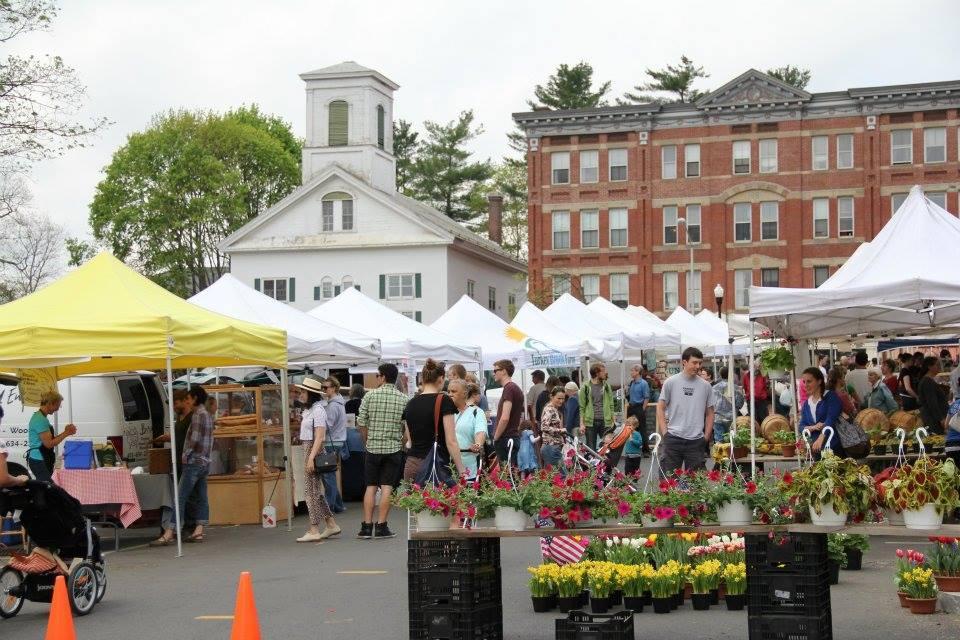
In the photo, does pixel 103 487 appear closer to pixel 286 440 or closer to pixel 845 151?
pixel 286 440

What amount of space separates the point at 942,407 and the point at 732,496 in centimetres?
1003

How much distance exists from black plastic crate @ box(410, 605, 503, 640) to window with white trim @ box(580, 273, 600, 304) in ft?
185

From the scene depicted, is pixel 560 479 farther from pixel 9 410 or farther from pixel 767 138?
pixel 767 138

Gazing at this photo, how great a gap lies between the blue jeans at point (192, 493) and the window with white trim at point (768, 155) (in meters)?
49.3

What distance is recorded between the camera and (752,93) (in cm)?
6169

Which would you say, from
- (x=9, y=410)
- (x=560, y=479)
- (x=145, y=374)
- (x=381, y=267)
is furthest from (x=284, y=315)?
(x=381, y=267)

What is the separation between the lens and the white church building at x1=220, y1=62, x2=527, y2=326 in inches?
2527

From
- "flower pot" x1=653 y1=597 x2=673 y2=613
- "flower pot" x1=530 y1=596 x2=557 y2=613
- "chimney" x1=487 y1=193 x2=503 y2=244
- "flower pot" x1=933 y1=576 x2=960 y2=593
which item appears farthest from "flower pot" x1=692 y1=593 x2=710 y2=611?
"chimney" x1=487 y1=193 x2=503 y2=244

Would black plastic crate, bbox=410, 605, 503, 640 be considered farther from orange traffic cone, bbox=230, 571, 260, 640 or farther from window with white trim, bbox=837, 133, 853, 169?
window with white trim, bbox=837, 133, 853, 169

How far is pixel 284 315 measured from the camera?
21.0 meters

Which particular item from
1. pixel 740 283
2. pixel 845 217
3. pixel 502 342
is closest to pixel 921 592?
pixel 502 342

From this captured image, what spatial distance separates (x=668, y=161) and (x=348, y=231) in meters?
16.0

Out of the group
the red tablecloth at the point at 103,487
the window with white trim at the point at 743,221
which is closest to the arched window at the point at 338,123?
the window with white trim at the point at 743,221

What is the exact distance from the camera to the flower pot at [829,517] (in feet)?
26.7
